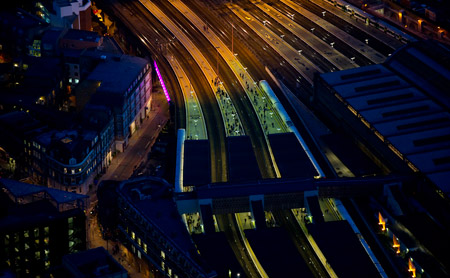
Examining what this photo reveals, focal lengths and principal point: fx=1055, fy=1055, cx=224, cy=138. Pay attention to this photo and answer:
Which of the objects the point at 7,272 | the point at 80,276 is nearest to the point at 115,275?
the point at 80,276

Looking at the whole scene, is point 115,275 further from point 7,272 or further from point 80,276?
point 7,272

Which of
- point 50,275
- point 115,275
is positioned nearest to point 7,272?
point 50,275

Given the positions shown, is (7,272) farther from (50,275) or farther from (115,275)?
(115,275)
